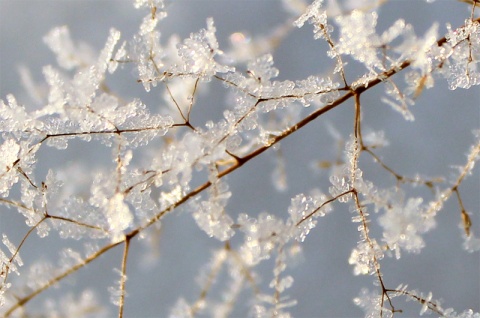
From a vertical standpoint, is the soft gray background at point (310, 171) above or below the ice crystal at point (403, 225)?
above

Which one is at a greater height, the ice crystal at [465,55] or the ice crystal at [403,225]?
the ice crystal at [465,55]

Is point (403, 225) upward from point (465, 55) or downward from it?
downward

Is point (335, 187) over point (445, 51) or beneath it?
beneath

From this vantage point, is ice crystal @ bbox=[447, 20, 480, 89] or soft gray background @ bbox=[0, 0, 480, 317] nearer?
ice crystal @ bbox=[447, 20, 480, 89]

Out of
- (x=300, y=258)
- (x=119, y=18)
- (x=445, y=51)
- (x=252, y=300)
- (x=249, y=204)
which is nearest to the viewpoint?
(x=445, y=51)

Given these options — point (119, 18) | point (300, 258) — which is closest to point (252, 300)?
point (300, 258)

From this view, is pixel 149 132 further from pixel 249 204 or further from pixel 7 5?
pixel 7 5

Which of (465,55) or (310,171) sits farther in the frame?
(310,171)

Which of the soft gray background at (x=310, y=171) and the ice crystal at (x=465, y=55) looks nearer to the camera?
the ice crystal at (x=465, y=55)

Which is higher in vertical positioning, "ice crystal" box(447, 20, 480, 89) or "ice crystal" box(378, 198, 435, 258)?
A: "ice crystal" box(447, 20, 480, 89)

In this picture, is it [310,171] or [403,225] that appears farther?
[310,171]

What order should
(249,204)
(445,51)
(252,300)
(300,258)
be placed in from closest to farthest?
1. (445,51)
2. (300,258)
3. (252,300)
4. (249,204)
